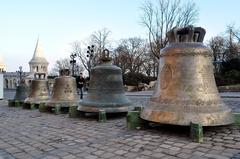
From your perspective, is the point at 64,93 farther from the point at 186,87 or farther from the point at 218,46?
the point at 218,46

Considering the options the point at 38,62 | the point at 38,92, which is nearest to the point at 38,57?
the point at 38,62

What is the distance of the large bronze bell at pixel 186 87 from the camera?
5.46 meters

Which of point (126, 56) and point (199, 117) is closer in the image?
point (199, 117)

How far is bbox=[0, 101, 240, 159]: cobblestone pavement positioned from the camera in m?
4.33

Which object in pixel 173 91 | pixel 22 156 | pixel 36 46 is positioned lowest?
pixel 22 156

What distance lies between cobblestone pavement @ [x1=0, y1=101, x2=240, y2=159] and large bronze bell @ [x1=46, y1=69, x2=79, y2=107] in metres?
3.43

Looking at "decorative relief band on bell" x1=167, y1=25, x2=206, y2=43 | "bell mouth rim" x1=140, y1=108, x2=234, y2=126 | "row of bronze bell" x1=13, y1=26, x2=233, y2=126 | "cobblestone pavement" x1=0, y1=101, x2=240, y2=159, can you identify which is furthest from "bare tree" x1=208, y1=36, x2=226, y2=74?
"cobblestone pavement" x1=0, y1=101, x2=240, y2=159

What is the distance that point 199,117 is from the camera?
5.36m

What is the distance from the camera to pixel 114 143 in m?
5.03

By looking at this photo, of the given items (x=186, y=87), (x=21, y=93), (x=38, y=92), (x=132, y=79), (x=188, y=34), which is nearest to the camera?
(x=186, y=87)

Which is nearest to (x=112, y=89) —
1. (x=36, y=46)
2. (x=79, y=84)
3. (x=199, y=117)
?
(x=199, y=117)

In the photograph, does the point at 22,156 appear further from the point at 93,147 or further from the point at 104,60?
the point at 104,60

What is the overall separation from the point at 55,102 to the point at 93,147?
5.72 metres

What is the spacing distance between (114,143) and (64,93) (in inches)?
229
